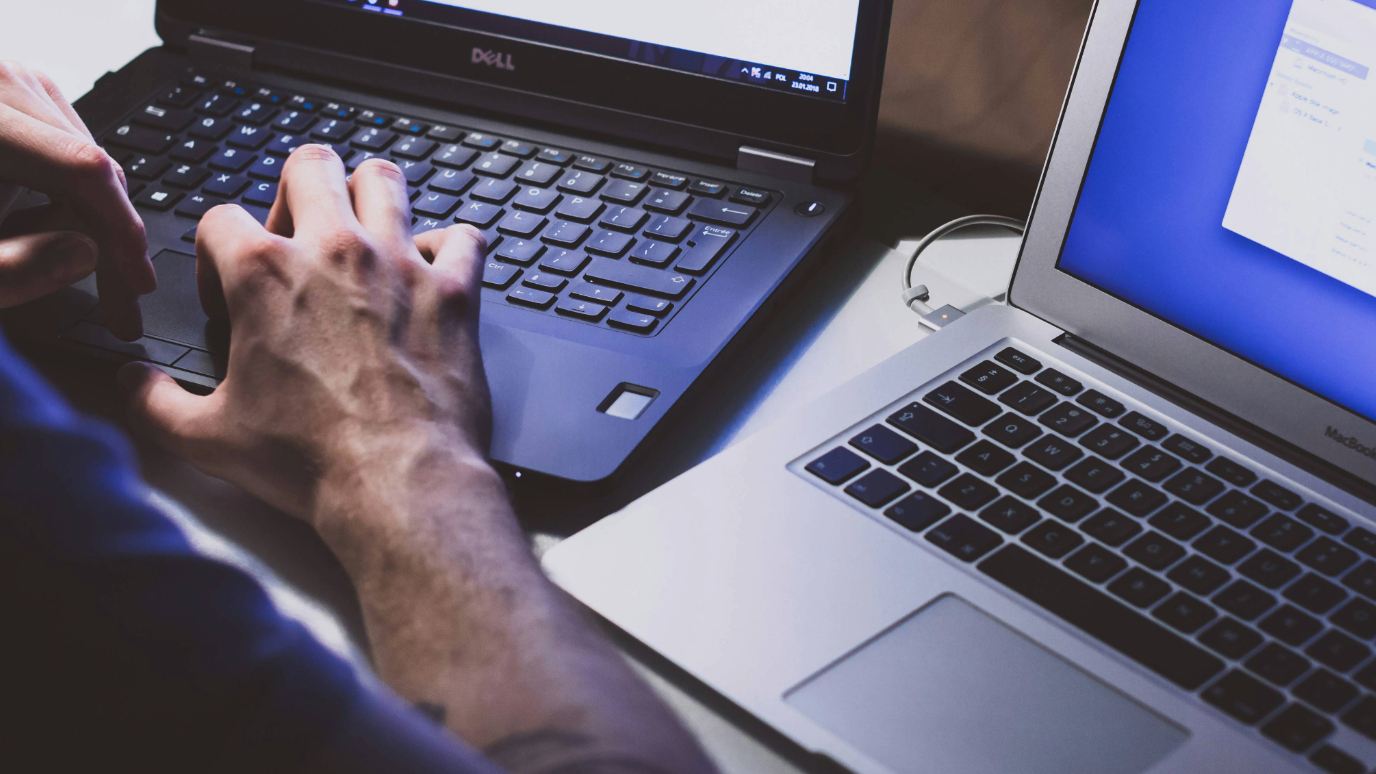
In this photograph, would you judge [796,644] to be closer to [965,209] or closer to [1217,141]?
[1217,141]

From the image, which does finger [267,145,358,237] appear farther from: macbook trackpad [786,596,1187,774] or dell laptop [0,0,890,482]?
macbook trackpad [786,596,1187,774]

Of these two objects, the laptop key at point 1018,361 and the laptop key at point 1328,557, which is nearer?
the laptop key at point 1328,557

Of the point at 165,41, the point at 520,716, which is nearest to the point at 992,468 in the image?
the point at 520,716

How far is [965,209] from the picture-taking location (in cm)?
81

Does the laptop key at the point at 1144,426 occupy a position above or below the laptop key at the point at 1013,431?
above

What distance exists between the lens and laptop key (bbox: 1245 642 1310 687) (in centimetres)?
43

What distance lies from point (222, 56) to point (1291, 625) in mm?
822

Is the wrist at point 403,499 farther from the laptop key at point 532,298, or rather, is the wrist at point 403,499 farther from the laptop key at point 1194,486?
the laptop key at point 1194,486

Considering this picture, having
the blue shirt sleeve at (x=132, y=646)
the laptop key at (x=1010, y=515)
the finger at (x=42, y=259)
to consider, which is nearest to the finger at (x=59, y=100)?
the finger at (x=42, y=259)

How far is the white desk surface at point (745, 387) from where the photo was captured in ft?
1.51

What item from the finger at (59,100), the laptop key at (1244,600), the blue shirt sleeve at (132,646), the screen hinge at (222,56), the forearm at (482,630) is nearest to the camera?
the blue shirt sleeve at (132,646)

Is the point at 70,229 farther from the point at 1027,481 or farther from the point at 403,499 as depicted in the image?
the point at 1027,481

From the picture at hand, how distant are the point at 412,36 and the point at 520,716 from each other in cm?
58

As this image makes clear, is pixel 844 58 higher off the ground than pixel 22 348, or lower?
higher
